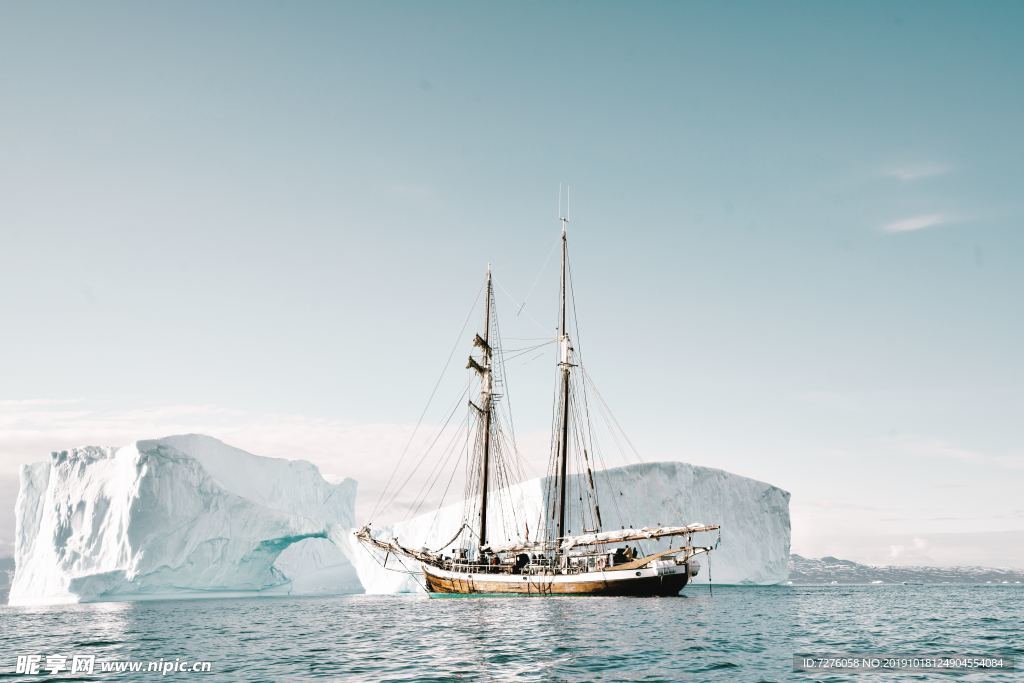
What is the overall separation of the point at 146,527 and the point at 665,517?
44677 mm

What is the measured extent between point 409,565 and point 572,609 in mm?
38175

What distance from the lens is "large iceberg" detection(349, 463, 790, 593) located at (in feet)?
231

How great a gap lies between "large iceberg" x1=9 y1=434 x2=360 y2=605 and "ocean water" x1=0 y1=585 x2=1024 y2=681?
24202mm

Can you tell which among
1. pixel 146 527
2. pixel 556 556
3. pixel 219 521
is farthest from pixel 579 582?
pixel 146 527

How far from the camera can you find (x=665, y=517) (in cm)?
7400

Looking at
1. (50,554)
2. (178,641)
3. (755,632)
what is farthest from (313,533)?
(755,632)

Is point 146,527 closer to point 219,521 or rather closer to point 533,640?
point 219,521

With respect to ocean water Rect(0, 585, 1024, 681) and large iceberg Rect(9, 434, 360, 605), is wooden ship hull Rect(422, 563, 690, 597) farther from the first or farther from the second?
large iceberg Rect(9, 434, 360, 605)

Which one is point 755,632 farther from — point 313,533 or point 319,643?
point 313,533

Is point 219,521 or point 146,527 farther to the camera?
point 219,521

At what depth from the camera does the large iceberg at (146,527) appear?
2598 inches

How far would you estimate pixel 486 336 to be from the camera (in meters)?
61.4

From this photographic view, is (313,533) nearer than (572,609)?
No

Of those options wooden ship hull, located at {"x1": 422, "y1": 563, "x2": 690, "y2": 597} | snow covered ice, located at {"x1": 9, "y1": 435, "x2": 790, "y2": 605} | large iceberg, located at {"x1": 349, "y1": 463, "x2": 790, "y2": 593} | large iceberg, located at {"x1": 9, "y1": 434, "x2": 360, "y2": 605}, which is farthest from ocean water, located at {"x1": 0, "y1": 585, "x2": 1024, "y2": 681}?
large iceberg, located at {"x1": 349, "y1": 463, "x2": 790, "y2": 593}
